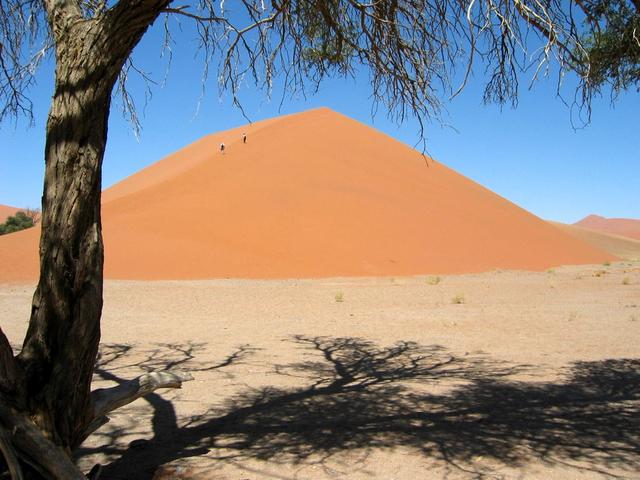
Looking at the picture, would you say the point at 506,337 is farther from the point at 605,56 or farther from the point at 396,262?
the point at 396,262

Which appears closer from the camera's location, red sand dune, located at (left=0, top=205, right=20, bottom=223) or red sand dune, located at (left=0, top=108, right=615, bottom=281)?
red sand dune, located at (left=0, top=108, right=615, bottom=281)

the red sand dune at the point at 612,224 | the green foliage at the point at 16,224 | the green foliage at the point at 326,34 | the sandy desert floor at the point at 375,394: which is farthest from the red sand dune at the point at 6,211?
the red sand dune at the point at 612,224

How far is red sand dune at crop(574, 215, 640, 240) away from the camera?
156 m

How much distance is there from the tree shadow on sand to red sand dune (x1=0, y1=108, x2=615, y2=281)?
19.1 meters

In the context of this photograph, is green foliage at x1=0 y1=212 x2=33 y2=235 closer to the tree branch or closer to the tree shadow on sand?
the tree shadow on sand

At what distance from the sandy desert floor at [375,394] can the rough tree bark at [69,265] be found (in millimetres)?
943

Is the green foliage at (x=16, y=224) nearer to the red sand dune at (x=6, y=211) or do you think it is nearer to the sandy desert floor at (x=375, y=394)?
the sandy desert floor at (x=375, y=394)

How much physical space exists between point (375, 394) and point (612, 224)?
7338 inches

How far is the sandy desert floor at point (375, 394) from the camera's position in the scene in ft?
12.9

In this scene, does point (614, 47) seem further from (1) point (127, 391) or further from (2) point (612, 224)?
(2) point (612, 224)

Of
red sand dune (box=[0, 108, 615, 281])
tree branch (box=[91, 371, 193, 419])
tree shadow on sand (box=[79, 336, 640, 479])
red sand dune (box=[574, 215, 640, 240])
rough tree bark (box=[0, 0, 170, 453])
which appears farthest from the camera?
red sand dune (box=[574, 215, 640, 240])

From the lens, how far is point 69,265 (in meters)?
3.11

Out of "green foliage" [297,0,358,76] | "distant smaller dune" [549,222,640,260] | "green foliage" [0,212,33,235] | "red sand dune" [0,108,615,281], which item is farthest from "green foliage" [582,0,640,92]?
"distant smaller dune" [549,222,640,260]

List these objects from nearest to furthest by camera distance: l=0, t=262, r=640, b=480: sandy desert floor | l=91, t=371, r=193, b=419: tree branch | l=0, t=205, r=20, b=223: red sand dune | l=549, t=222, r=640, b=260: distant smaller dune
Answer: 1. l=91, t=371, r=193, b=419: tree branch
2. l=0, t=262, r=640, b=480: sandy desert floor
3. l=549, t=222, r=640, b=260: distant smaller dune
4. l=0, t=205, r=20, b=223: red sand dune
